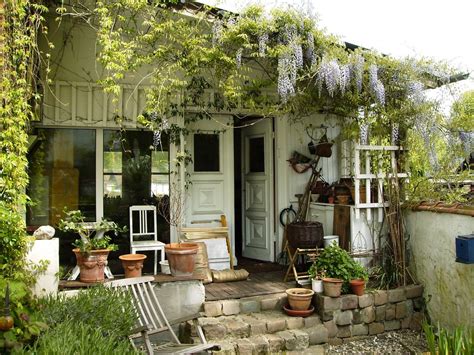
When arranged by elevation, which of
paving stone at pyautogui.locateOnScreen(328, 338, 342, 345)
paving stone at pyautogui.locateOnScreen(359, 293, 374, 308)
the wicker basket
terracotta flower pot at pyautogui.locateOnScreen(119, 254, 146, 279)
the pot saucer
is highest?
the wicker basket

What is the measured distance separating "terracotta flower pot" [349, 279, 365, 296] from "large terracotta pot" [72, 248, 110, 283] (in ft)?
8.44

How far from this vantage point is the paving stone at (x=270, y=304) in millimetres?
4418

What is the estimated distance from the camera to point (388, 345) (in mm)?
4363

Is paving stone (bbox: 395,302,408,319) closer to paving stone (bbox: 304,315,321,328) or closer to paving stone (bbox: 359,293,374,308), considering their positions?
paving stone (bbox: 359,293,374,308)

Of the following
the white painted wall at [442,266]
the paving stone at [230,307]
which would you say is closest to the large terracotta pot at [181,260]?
the paving stone at [230,307]

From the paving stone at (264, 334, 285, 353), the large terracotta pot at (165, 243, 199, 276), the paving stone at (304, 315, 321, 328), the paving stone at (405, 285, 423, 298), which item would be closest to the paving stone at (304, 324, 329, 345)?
the paving stone at (304, 315, 321, 328)

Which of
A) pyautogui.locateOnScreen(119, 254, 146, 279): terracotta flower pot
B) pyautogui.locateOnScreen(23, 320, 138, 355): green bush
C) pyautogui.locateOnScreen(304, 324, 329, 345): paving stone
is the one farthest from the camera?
pyautogui.locateOnScreen(119, 254, 146, 279): terracotta flower pot

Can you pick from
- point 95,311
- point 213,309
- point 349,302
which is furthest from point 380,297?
point 95,311

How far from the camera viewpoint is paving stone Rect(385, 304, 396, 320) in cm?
464

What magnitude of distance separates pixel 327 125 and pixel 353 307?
9.17 feet

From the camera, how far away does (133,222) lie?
530 centimetres

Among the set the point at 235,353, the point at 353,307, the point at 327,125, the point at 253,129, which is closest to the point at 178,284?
the point at 235,353

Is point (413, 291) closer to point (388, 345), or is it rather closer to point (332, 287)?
point (388, 345)

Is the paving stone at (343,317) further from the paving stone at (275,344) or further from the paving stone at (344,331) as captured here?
the paving stone at (275,344)
